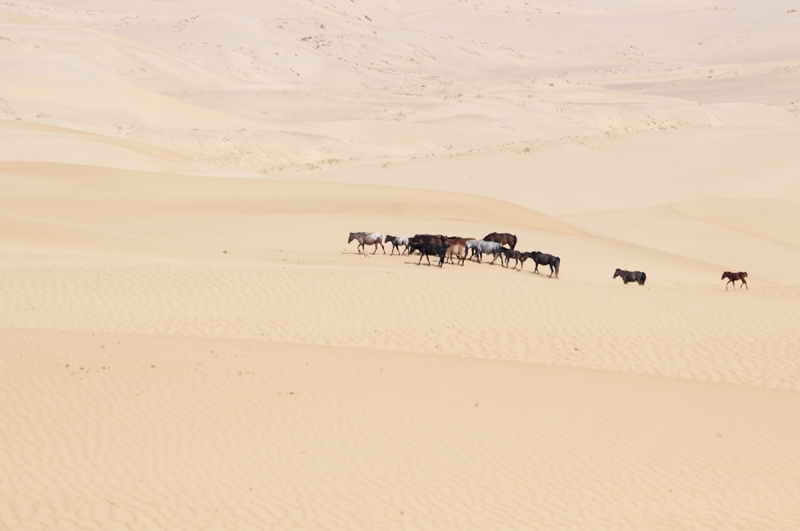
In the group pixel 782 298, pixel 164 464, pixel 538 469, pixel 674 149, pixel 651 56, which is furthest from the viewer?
pixel 651 56

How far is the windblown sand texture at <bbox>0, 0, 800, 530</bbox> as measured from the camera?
862cm

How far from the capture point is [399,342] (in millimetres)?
15656

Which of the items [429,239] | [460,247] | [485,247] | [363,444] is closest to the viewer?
[363,444]

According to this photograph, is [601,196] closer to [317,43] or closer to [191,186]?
[191,186]

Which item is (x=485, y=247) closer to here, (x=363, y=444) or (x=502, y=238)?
(x=502, y=238)

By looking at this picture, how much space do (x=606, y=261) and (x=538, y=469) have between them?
1880 centimetres

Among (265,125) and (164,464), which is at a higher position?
(265,125)

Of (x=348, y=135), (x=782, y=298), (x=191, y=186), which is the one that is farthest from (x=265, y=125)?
(x=782, y=298)

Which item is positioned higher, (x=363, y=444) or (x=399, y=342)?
(x=399, y=342)

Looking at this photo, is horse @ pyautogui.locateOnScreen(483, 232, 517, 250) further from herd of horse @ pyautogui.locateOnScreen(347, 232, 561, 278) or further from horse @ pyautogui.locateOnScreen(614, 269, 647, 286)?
horse @ pyautogui.locateOnScreen(614, 269, 647, 286)

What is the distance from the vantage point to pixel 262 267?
64.7 ft

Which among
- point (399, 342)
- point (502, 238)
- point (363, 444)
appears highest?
point (502, 238)

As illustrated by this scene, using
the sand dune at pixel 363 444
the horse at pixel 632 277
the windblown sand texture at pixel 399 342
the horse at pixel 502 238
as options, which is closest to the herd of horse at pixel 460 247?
the horse at pixel 502 238

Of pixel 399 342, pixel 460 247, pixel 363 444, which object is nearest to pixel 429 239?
pixel 460 247
